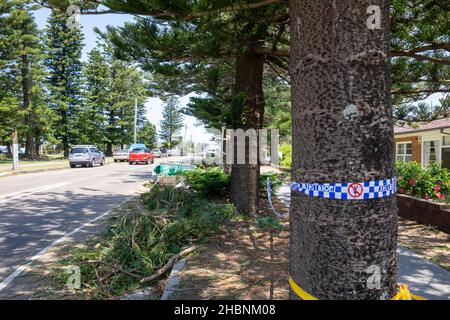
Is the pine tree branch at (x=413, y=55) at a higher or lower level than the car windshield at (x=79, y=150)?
higher

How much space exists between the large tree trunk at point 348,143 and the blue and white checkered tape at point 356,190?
0.08ft

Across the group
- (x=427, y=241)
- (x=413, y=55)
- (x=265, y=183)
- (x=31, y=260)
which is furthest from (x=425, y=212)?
(x=31, y=260)

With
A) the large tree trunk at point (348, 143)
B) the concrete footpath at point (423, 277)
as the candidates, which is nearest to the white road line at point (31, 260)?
the large tree trunk at point (348, 143)

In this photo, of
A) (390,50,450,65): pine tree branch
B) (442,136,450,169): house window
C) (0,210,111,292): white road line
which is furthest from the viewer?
(442,136,450,169): house window

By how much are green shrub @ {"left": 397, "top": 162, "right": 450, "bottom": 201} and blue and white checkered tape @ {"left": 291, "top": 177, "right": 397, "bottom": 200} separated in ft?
22.9

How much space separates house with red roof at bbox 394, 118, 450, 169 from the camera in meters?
17.0

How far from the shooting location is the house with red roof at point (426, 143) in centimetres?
1698

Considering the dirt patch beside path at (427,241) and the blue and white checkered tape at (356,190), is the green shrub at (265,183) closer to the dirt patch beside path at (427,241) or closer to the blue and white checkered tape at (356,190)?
the dirt patch beside path at (427,241)

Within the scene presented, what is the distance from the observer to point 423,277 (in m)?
4.77

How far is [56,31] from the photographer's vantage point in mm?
41250

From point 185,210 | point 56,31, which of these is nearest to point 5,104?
point 56,31

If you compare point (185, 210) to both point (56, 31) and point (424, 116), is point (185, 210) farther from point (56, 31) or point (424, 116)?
point (56, 31)

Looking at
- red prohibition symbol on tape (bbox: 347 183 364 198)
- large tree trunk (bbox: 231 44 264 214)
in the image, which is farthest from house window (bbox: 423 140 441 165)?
red prohibition symbol on tape (bbox: 347 183 364 198)

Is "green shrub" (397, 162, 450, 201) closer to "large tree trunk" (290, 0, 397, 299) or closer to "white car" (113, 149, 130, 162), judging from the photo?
"large tree trunk" (290, 0, 397, 299)
